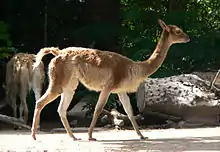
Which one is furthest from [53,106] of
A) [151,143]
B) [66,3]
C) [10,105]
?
[151,143]

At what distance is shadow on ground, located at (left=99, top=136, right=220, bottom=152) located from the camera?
812 cm

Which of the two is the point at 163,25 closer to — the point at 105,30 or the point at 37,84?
the point at 37,84

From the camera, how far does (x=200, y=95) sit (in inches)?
476

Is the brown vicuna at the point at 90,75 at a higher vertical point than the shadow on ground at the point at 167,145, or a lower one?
higher

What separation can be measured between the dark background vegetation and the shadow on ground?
4321mm

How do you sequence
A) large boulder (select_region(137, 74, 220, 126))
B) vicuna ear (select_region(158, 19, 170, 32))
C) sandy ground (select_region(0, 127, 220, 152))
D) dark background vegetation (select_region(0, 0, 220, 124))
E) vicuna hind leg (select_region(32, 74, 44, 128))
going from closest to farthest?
1. sandy ground (select_region(0, 127, 220, 152))
2. vicuna ear (select_region(158, 19, 170, 32))
3. large boulder (select_region(137, 74, 220, 126))
4. vicuna hind leg (select_region(32, 74, 44, 128))
5. dark background vegetation (select_region(0, 0, 220, 124))

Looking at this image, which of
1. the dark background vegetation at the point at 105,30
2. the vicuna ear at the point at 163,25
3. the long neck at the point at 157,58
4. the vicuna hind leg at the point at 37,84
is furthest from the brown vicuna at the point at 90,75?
the dark background vegetation at the point at 105,30

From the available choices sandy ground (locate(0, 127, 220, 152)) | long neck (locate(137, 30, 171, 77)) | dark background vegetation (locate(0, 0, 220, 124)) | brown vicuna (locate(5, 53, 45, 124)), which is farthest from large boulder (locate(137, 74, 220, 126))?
brown vicuna (locate(5, 53, 45, 124))

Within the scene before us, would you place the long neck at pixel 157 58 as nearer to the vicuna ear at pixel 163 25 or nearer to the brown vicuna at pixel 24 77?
the vicuna ear at pixel 163 25

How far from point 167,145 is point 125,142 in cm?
91

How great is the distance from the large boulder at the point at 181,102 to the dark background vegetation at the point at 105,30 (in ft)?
4.78

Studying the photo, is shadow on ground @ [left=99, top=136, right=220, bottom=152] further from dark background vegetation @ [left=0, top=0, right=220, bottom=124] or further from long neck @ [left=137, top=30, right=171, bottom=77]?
dark background vegetation @ [left=0, top=0, right=220, bottom=124]

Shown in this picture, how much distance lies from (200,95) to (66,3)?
5.96 metres

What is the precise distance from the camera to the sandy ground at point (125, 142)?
27.0ft
